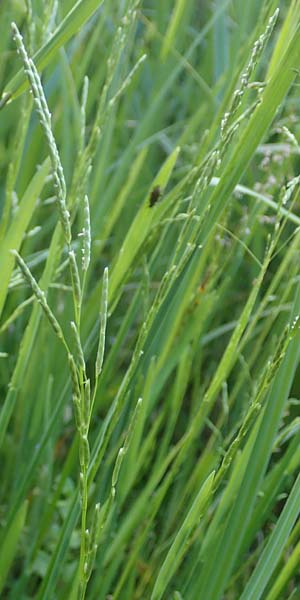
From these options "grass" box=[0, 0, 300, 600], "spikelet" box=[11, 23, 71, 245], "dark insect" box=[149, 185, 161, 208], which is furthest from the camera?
"dark insect" box=[149, 185, 161, 208]

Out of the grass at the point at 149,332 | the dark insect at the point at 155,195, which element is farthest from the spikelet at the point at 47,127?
the dark insect at the point at 155,195

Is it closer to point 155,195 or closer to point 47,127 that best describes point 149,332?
point 155,195

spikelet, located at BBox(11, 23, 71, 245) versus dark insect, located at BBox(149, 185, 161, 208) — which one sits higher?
spikelet, located at BBox(11, 23, 71, 245)

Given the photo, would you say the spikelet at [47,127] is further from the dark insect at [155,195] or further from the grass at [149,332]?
the dark insect at [155,195]

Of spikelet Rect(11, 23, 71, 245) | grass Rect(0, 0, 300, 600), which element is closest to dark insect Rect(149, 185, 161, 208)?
grass Rect(0, 0, 300, 600)

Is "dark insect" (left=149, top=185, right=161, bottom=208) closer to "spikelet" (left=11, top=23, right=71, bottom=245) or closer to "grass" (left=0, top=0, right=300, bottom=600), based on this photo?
"grass" (left=0, top=0, right=300, bottom=600)

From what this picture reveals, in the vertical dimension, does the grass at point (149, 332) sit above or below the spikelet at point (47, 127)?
below

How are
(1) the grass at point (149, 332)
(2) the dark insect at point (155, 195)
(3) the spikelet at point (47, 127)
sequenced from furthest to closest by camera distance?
(2) the dark insect at point (155, 195) → (1) the grass at point (149, 332) → (3) the spikelet at point (47, 127)
